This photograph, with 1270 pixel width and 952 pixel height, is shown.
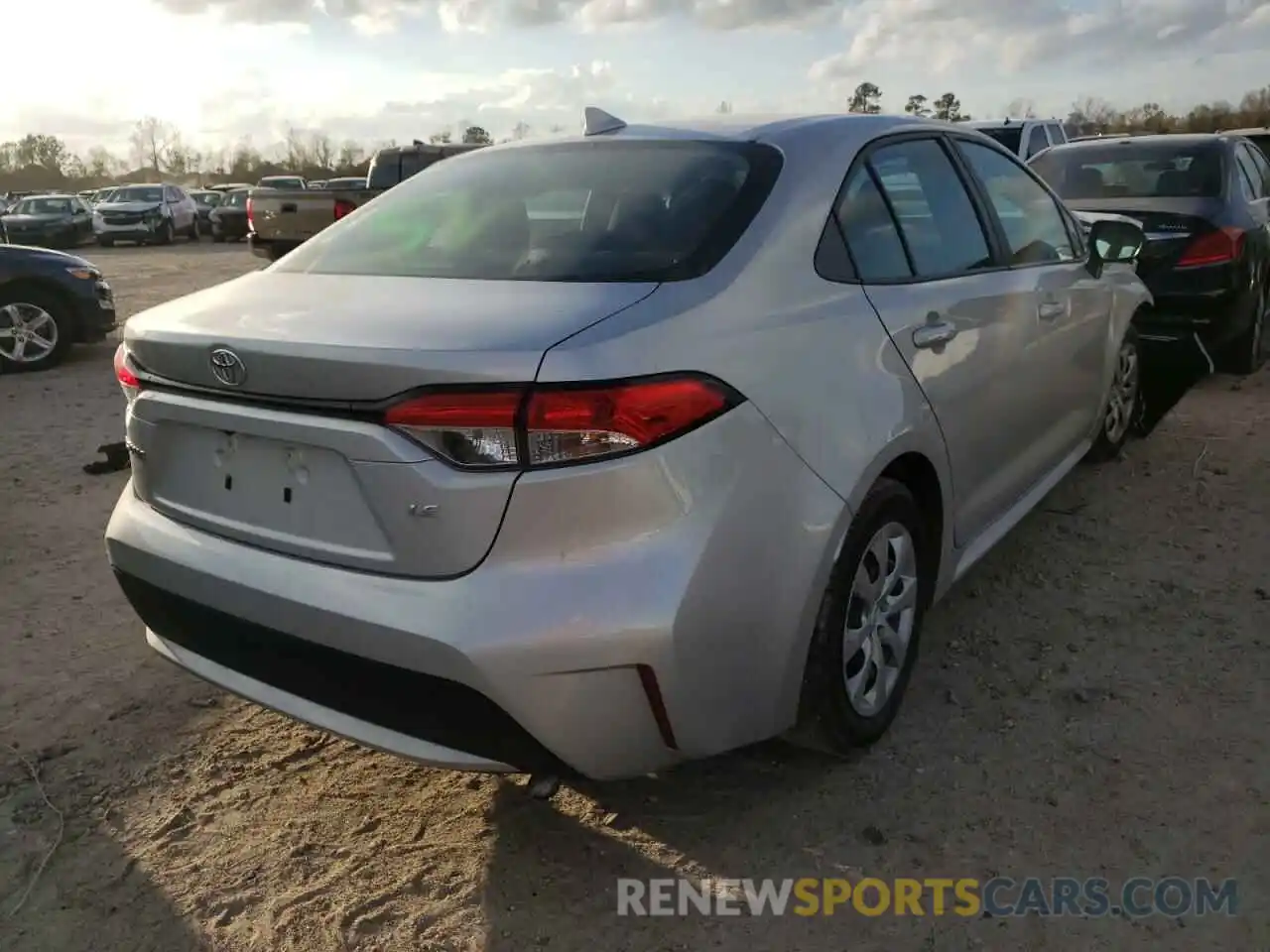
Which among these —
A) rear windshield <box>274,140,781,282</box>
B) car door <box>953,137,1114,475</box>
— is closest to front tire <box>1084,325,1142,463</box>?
car door <box>953,137,1114,475</box>

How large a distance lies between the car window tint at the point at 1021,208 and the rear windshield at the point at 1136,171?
323cm

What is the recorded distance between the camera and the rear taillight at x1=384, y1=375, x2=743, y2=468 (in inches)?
77.7

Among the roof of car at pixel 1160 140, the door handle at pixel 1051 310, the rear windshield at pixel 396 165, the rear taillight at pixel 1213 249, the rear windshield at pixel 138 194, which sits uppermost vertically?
the roof of car at pixel 1160 140

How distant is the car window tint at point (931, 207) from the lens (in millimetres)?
3049

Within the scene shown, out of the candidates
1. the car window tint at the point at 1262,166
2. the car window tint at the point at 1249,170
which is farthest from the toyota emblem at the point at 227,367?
the car window tint at the point at 1262,166

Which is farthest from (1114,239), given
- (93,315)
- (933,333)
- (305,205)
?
(305,205)

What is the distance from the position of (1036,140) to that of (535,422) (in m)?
13.9

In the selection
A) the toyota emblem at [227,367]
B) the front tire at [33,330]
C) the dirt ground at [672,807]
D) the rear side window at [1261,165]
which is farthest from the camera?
the front tire at [33,330]

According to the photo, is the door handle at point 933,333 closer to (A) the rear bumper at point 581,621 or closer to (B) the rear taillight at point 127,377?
(A) the rear bumper at point 581,621

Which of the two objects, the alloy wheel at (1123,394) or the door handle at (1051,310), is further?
the alloy wheel at (1123,394)

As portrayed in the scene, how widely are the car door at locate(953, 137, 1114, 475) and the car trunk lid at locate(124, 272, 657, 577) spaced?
6.51 ft

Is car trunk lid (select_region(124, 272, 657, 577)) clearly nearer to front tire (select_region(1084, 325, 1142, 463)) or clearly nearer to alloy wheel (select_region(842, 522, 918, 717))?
alloy wheel (select_region(842, 522, 918, 717))

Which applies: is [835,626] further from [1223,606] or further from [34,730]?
[34,730]

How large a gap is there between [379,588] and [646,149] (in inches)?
59.1
